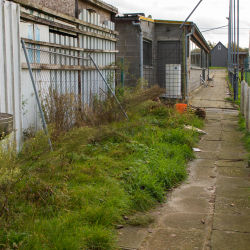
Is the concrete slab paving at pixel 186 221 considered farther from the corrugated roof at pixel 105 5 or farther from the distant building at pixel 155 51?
the distant building at pixel 155 51

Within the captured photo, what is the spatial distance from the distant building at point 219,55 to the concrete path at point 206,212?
86.1 m

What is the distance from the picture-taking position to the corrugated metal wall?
4.77m

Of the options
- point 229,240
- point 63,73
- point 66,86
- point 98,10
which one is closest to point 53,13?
point 63,73

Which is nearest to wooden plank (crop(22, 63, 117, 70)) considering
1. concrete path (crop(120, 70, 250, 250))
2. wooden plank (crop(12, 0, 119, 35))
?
wooden plank (crop(12, 0, 119, 35))

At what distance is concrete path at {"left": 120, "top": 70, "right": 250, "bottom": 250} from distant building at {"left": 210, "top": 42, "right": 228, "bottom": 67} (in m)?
86.1

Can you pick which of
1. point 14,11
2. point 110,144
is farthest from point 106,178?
point 14,11

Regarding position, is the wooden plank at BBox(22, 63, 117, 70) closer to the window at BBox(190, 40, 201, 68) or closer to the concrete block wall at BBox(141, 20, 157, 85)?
the concrete block wall at BBox(141, 20, 157, 85)

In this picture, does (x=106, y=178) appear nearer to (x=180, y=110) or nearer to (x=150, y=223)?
(x=150, y=223)

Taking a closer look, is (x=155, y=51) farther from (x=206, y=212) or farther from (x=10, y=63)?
(x=206, y=212)

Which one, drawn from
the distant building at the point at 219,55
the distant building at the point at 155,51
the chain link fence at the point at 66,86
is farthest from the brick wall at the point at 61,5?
the distant building at the point at 219,55

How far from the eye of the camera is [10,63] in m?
4.96

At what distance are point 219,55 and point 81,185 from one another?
294 ft

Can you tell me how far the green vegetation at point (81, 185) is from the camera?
2869 mm

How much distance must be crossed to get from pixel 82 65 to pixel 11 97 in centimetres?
309
